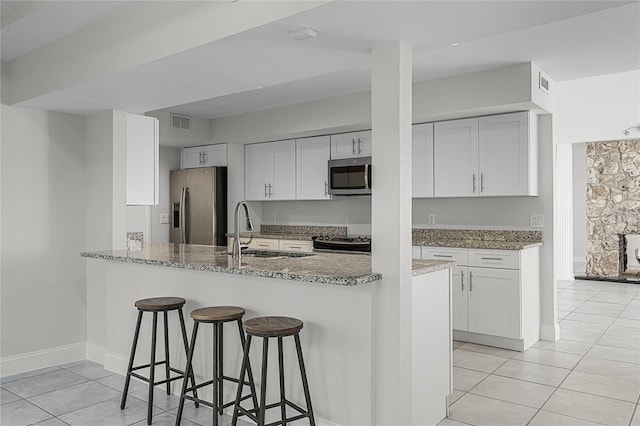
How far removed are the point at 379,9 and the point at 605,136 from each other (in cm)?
574

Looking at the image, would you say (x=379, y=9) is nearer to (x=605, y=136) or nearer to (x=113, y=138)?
(x=113, y=138)

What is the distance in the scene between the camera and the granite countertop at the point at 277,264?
95.1 inches

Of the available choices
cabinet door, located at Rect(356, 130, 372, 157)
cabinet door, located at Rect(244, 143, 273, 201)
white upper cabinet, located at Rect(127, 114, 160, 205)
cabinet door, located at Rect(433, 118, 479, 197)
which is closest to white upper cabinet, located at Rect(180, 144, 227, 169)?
cabinet door, located at Rect(244, 143, 273, 201)

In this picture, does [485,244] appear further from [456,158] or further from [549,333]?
[549,333]

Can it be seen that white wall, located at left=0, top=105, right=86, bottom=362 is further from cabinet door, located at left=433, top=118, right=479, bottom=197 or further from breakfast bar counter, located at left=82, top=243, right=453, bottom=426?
cabinet door, located at left=433, top=118, right=479, bottom=197

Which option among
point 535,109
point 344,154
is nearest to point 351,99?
point 344,154

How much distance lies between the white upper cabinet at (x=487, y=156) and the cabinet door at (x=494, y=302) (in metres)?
0.81

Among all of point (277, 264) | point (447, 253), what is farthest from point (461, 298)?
point (277, 264)

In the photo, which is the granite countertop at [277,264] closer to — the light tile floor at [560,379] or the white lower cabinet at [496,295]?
the light tile floor at [560,379]

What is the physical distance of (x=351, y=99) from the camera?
519 cm

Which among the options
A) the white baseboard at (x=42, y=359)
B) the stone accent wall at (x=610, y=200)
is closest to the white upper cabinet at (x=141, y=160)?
the white baseboard at (x=42, y=359)

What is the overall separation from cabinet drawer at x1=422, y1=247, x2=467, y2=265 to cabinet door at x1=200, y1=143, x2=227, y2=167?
3106 millimetres

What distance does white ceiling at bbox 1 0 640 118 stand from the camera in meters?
2.15

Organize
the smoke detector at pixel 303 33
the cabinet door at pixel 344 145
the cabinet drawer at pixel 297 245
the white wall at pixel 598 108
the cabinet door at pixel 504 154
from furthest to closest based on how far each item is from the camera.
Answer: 1. the white wall at pixel 598 108
2. the cabinet drawer at pixel 297 245
3. the cabinet door at pixel 344 145
4. the cabinet door at pixel 504 154
5. the smoke detector at pixel 303 33
